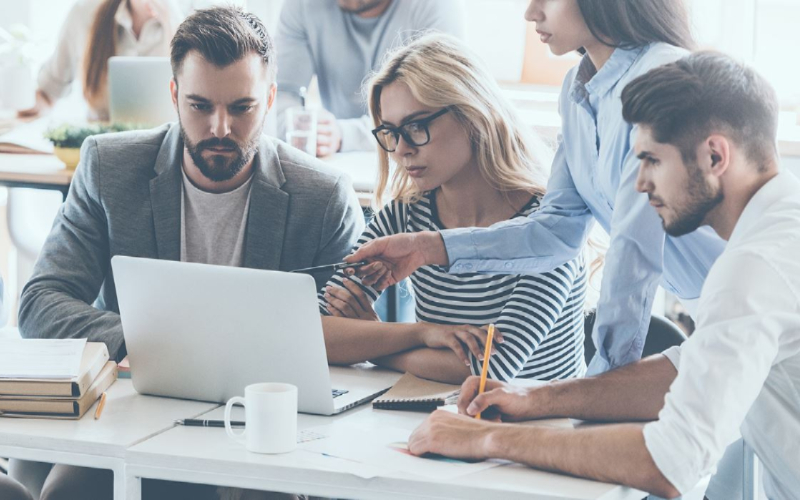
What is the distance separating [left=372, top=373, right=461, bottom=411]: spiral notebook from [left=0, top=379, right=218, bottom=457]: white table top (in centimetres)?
28

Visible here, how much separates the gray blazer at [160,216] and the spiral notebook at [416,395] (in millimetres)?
436

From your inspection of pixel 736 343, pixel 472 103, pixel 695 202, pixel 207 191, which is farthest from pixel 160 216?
pixel 736 343

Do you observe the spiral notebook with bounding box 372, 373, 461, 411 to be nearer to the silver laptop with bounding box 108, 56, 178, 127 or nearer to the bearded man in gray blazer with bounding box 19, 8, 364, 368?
the bearded man in gray blazer with bounding box 19, 8, 364, 368

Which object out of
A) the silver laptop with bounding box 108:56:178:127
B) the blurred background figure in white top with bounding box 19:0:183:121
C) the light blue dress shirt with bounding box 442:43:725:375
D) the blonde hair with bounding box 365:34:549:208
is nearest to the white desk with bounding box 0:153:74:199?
the silver laptop with bounding box 108:56:178:127

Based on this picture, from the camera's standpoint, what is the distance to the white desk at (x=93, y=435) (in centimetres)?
132

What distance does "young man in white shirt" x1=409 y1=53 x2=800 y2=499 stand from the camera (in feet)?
3.75

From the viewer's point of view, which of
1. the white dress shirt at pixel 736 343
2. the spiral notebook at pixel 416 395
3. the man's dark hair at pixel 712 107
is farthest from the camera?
the spiral notebook at pixel 416 395

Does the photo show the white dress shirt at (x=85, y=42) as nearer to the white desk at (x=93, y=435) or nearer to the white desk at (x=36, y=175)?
the white desk at (x=36, y=175)

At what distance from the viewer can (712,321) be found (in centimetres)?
116

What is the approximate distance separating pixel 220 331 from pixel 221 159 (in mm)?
667

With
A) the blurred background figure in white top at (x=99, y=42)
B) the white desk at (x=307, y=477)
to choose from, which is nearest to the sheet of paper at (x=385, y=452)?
the white desk at (x=307, y=477)

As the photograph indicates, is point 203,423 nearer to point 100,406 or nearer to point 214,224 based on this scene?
point 100,406

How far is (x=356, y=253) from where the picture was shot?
179cm

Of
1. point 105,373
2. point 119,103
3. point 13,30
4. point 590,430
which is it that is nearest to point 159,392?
point 105,373
